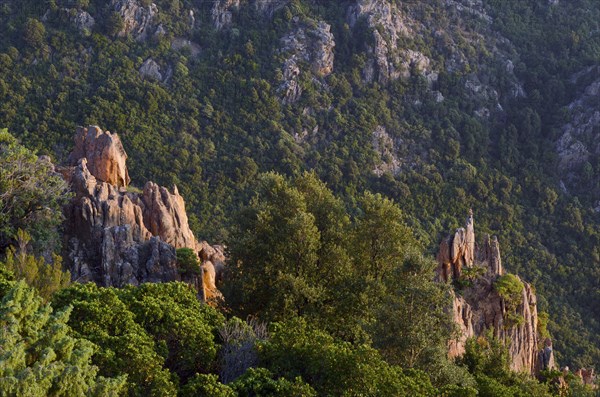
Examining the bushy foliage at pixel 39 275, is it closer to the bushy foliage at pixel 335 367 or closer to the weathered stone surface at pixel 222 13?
the bushy foliage at pixel 335 367

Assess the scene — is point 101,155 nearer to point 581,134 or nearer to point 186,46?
point 186,46

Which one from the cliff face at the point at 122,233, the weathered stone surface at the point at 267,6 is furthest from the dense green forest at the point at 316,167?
the cliff face at the point at 122,233

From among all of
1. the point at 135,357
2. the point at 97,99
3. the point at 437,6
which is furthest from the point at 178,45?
the point at 135,357

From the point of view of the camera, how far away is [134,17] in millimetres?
92562

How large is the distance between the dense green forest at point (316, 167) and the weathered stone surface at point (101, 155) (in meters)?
8.16

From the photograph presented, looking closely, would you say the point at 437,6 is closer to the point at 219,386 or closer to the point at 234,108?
the point at 234,108

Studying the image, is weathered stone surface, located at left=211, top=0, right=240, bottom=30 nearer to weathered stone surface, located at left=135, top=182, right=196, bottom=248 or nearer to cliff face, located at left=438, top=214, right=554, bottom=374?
weathered stone surface, located at left=135, top=182, right=196, bottom=248

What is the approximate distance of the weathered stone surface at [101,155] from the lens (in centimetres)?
4669

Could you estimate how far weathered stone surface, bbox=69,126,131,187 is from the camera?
46.7m

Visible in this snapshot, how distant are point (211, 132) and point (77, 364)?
65.6 meters

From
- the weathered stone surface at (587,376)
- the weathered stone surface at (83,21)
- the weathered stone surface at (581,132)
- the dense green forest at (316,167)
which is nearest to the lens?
the dense green forest at (316,167)

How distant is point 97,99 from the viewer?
78.6 m

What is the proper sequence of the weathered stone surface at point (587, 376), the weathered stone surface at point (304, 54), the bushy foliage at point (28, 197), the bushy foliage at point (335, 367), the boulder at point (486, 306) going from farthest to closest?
the weathered stone surface at point (304, 54) < the weathered stone surface at point (587, 376) < the boulder at point (486, 306) < the bushy foliage at point (28, 197) < the bushy foliage at point (335, 367)

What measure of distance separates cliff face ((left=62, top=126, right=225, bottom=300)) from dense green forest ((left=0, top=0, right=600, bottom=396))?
6.38 ft
